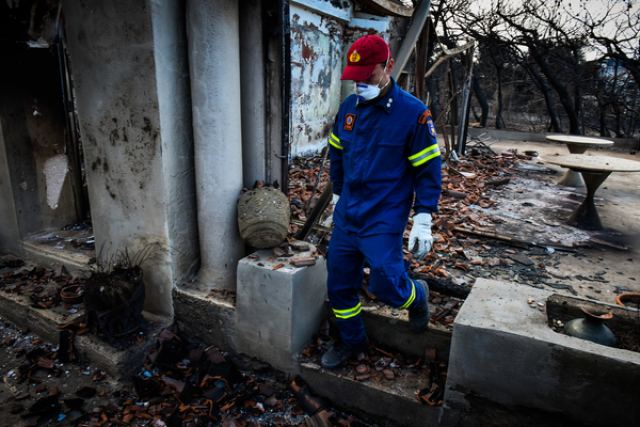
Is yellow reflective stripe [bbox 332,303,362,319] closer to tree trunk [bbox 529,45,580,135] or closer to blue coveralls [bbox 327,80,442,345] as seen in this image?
blue coveralls [bbox 327,80,442,345]

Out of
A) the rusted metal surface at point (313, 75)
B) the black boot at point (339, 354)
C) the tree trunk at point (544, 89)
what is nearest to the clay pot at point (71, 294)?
the black boot at point (339, 354)

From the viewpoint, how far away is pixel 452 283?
3.83 m

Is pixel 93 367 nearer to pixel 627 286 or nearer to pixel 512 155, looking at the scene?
pixel 627 286

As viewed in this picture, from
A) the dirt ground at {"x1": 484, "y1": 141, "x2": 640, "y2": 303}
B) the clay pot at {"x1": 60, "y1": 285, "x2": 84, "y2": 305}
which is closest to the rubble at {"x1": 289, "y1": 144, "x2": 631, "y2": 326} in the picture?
the dirt ground at {"x1": 484, "y1": 141, "x2": 640, "y2": 303}

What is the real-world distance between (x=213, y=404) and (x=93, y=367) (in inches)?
45.5

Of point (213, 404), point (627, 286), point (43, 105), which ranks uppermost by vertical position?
point (43, 105)

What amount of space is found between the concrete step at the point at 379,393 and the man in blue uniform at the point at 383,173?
560 millimetres

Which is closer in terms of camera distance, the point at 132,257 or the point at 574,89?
the point at 132,257

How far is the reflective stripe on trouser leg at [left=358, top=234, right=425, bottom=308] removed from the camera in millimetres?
2770

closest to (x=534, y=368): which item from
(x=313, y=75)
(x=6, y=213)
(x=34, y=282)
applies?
(x=34, y=282)

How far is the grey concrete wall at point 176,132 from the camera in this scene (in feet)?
10.1

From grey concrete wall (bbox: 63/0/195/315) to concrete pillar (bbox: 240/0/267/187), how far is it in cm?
49

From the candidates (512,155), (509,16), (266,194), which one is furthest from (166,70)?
(509,16)

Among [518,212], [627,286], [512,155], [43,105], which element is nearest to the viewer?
[627,286]
